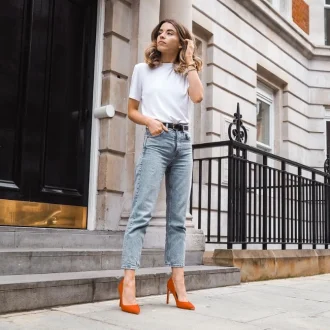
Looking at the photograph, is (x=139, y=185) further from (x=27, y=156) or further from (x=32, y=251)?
(x=27, y=156)

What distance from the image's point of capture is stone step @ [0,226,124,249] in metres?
4.12

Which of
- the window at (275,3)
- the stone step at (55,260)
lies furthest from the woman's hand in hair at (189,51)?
the window at (275,3)

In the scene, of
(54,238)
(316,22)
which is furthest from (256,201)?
(316,22)

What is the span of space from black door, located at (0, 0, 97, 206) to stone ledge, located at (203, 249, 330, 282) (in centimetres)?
166

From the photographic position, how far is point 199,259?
5332 millimetres

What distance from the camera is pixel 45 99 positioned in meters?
5.02

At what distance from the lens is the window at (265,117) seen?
10094 mm

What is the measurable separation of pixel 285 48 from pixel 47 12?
6.72m

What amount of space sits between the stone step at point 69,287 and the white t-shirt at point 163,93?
1.24 m

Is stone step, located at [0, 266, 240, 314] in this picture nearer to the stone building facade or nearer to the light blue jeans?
the light blue jeans

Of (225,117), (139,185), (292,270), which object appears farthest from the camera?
(225,117)

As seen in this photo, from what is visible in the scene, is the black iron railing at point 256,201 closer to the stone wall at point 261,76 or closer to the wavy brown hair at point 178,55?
the stone wall at point 261,76

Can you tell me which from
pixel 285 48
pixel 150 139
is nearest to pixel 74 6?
pixel 150 139

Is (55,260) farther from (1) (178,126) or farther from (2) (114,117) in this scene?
(2) (114,117)
